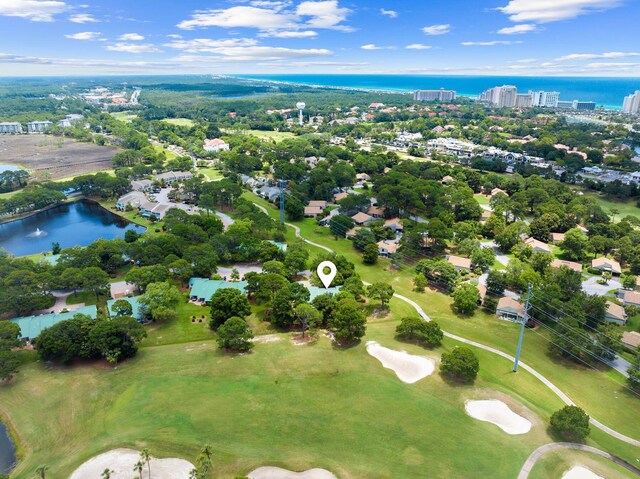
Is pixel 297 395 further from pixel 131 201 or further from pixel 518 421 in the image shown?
pixel 131 201

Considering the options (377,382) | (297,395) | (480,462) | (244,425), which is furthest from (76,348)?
(480,462)

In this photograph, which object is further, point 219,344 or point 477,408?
point 219,344

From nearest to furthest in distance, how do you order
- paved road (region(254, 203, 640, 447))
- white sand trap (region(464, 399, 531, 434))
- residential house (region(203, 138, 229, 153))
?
paved road (region(254, 203, 640, 447)), white sand trap (region(464, 399, 531, 434)), residential house (region(203, 138, 229, 153))

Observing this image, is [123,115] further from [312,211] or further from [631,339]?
[631,339]

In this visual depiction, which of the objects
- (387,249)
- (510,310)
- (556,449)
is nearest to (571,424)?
(556,449)

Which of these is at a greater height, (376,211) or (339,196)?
(339,196)

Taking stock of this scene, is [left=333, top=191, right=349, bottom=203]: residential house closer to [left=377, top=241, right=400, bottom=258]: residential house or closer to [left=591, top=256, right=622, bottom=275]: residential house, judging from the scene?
[left=377, top=241, right=400, bottom=258]: residential house

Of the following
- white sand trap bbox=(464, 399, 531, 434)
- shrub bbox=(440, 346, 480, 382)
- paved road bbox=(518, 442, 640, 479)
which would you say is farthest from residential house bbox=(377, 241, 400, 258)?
paved road bbox=(518, 442, 640, 479)
